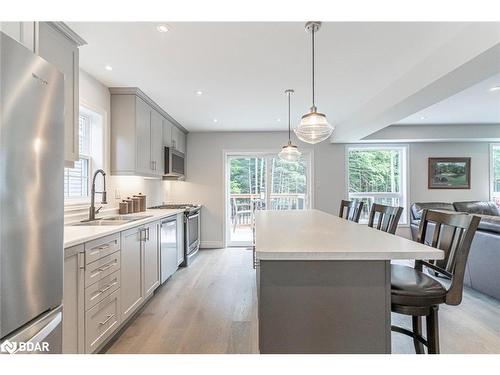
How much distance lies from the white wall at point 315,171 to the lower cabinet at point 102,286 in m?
2.81

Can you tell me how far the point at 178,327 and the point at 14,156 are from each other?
1944 millimetres

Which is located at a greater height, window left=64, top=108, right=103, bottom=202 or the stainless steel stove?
window left=64, top=108, right=103, bottom=202

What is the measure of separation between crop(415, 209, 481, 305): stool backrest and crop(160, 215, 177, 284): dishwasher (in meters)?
2.69

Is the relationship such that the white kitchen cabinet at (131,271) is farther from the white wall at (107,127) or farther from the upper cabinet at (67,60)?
the white wall at (107,127)

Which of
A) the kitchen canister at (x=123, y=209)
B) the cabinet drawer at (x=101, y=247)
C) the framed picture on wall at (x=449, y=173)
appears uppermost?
the framed picture on wall at (x=449, y=173)

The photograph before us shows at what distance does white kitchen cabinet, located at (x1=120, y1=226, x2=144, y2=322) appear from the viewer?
230cm

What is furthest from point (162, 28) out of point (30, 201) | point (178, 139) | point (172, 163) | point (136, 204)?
point (178, 139)

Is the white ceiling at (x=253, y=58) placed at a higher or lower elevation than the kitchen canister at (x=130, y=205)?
higher

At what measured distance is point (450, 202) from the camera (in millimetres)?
5688

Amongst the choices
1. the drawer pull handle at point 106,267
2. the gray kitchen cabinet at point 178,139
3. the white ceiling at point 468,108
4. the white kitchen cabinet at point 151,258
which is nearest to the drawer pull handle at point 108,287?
the drawer pull handle at point 106,267

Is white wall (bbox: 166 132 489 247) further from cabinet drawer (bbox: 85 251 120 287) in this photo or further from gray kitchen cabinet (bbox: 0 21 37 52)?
gray kitchen cabinet (bbox: 0 21 37 52)

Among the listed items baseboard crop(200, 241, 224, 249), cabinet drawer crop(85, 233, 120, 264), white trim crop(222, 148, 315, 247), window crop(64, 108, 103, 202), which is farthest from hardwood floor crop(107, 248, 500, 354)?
white trim crop(222, 148, 315, 247)

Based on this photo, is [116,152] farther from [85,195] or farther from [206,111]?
[206,111]

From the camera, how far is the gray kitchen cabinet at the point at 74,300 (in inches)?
62.4
